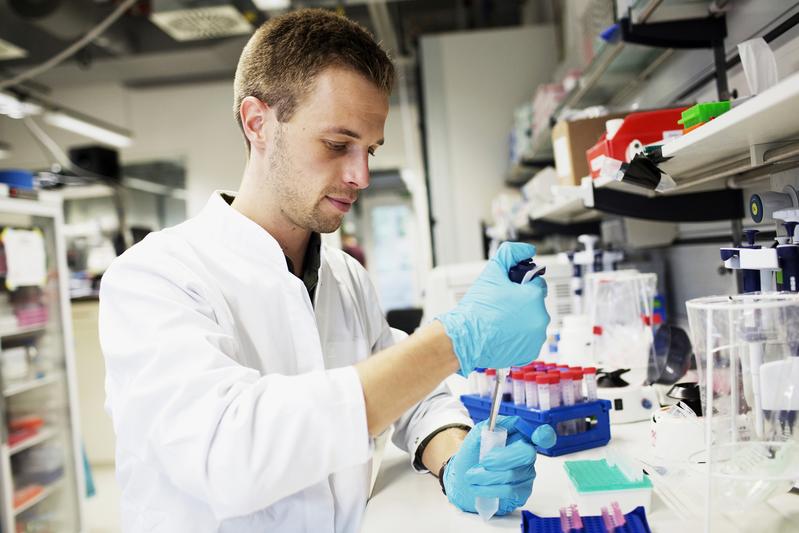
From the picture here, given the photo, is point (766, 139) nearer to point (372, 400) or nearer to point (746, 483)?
point (746, 483)

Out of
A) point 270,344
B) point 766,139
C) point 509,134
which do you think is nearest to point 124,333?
point 270,344

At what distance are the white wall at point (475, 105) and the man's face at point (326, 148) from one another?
10.7 feet

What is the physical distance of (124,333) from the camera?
1053 millimetres

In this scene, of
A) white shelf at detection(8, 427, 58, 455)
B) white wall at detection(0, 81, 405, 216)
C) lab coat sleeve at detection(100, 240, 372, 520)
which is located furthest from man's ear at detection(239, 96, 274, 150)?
white wall at detection(0, 81, 405, 216)

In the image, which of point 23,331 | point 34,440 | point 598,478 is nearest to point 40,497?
point 34,440

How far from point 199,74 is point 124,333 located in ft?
22.4

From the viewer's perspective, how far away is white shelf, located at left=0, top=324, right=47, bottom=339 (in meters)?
3.32

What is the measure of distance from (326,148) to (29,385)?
301 centimetres

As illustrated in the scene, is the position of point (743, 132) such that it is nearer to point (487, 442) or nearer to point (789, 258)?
point (789, 258)

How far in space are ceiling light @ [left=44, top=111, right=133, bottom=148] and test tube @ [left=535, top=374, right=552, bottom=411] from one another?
5227 millimetres

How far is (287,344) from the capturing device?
1.29 metres

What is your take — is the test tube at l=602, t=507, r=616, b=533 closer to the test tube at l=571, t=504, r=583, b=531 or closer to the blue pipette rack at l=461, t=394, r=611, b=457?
→ the test tube at l=571, t=504, r=583, b=531

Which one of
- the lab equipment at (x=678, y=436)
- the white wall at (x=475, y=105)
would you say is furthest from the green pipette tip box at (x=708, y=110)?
the white wall at (x=475, y=105)

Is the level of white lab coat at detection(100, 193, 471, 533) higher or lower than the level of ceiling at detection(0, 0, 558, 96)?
lower
